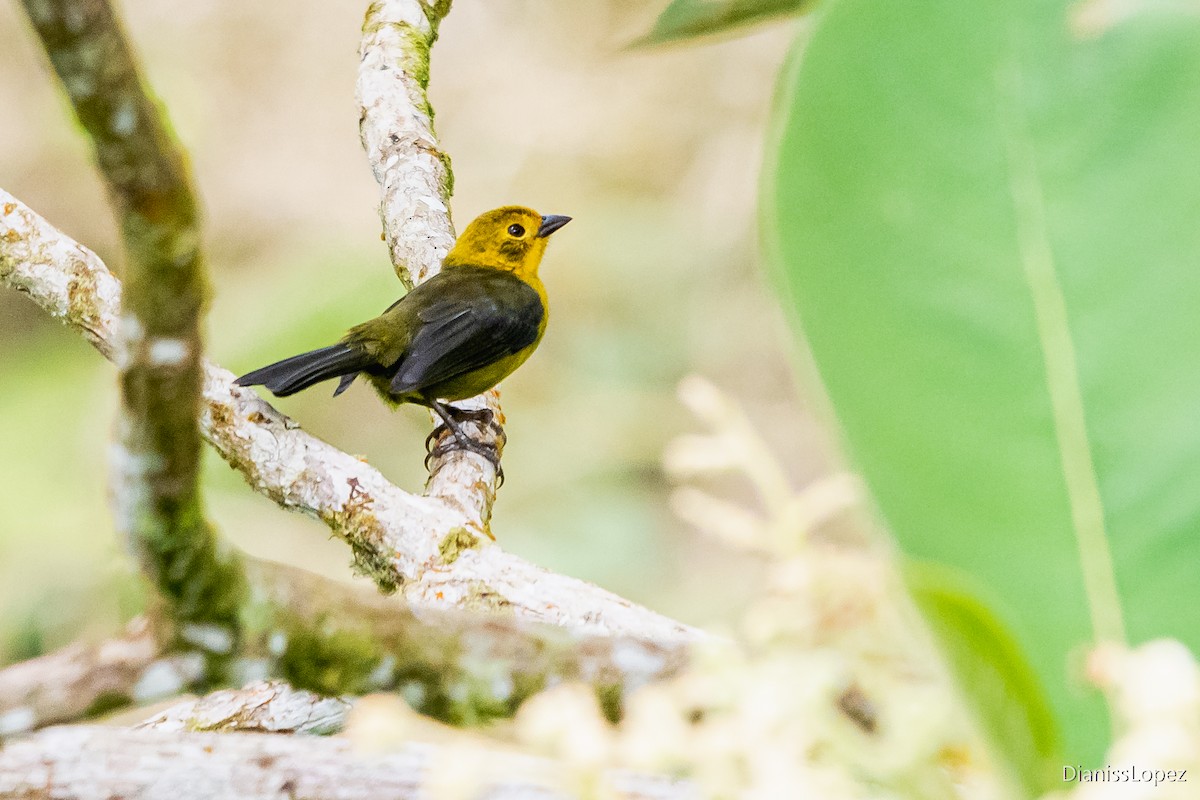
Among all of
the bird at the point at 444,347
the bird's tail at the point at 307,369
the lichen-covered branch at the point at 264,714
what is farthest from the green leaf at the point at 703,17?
the bird at the point at 444,347

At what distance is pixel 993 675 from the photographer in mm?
438

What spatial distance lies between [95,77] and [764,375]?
492 cm

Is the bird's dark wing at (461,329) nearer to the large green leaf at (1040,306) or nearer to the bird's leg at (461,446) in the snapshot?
the bird's leg at (461,446)

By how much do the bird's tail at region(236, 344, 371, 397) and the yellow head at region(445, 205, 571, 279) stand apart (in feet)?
1.58

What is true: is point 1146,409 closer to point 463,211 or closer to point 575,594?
point 575,594

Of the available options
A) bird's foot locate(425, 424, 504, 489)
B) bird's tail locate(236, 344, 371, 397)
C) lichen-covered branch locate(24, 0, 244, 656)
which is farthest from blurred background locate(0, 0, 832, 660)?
lichen-covered branch locate(24, 0, 244, 656)

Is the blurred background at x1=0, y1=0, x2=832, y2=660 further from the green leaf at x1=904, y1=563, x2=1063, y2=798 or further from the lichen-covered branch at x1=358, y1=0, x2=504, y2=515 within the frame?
the green leaf at x1=904, y1=563, x2=1063, y2=798

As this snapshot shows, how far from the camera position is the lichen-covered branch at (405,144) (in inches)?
123

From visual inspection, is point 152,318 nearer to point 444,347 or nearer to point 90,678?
point 90,678

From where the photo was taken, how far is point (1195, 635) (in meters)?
0.50

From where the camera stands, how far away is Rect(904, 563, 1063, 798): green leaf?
0.42 metres

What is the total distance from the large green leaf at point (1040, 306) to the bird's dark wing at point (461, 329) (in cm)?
227

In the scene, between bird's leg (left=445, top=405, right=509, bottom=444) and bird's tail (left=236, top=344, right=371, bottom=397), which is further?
bird's leg (left=445, top=405, right=509, bottom=444)

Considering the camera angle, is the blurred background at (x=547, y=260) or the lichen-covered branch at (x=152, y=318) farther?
the blurred background at (x=547, y=260)
